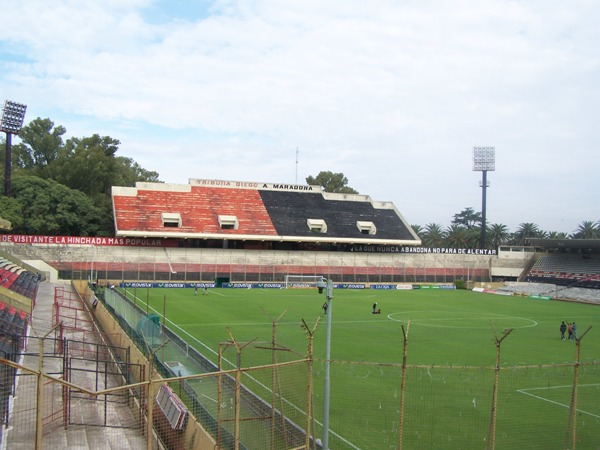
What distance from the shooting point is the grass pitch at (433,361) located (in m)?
16.3

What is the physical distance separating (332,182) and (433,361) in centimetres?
10298

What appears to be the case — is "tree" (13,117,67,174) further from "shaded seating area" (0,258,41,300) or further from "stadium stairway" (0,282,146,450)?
"stadium stairway" (0,282,146,450)

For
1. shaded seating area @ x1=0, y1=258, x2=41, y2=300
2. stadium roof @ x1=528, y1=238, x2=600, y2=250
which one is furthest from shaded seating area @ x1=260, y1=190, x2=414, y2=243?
shaded seating area @ x1=0, y1=258, x2=41, y2=300

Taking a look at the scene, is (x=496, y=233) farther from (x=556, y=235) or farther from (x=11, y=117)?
(x=11, y=117)

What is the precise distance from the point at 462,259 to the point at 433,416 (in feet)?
242

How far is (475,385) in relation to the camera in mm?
22203

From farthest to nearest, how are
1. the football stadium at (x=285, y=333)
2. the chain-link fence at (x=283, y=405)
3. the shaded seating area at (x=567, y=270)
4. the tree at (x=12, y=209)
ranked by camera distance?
the shaded seating area at (x=567, y=270)
the tree at (x=12, y=209)
the football stadium at (x=285, y=333)
the chain-link fence at (x=283, y=405)

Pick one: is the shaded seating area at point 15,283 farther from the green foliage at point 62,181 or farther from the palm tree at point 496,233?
the palm tree at point 496,233

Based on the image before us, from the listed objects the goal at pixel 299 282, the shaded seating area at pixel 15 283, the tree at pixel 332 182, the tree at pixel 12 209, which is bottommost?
the goal at pixel 299 282

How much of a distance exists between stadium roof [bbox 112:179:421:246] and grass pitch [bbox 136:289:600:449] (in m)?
21.3

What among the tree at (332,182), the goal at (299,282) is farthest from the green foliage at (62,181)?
the tree at (332,182)

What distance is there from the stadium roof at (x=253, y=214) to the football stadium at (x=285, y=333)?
30cm

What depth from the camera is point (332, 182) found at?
129 m

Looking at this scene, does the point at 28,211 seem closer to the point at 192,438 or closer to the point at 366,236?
the point at 366,236
